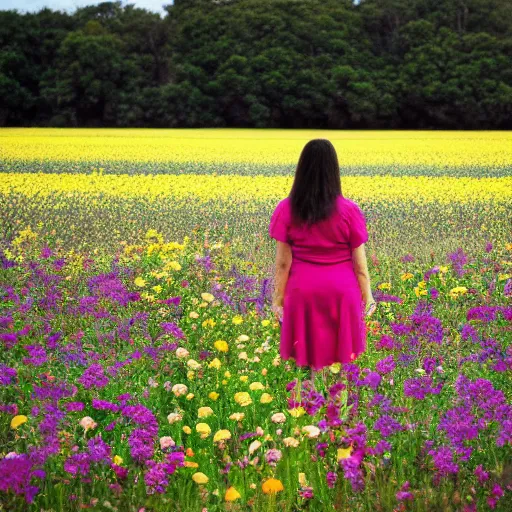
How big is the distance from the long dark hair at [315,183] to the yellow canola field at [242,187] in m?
8.94

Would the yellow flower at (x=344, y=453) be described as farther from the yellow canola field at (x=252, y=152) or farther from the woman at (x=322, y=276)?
the yellow canola field at (x=252, y=152)

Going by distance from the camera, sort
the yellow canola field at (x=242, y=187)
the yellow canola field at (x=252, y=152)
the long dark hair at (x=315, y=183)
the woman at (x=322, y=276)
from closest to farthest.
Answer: the long dark hair at (x=315, y=183), the woman at (x=322, y=276), the yellow canola field at (x=242, y=187), the yellow canola field at (x=252, y=152)

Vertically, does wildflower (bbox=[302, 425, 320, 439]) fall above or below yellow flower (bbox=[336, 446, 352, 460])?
above

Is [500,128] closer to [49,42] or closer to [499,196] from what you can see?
[49,42]

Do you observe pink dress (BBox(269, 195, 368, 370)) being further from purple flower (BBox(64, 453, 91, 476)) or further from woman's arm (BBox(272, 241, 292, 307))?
purple flower (BBox(64, 453, 91, 476))

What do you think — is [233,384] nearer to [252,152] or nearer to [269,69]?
[252,152]

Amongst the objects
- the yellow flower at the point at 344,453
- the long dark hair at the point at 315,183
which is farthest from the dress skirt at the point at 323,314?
the yellow flower at the point at 344,453

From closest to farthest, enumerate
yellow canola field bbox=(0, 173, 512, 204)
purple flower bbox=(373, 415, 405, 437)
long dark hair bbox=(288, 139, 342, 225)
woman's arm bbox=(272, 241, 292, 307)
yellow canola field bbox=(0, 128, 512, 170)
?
purple flower bbox=(373, 415, 405, 437)
long dark hair bbox=(288, 139, 342, 225)
woman's arm bbox=(272, 241, 292, 307)
yellow canola field bbox=(0, 173, 512, 204)
yellow canola field bbox=(0, 128, 512, 170)

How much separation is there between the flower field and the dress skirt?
13cm

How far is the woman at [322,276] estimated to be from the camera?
3.53 meters

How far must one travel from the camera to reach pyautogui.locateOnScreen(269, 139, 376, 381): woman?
353cm

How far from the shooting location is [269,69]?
158 ft

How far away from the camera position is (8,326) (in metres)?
4.13

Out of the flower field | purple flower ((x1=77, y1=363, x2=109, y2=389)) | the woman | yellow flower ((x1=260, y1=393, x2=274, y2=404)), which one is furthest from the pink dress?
purple flower ((x1=77, y1=363, x2=109, y2=389))
